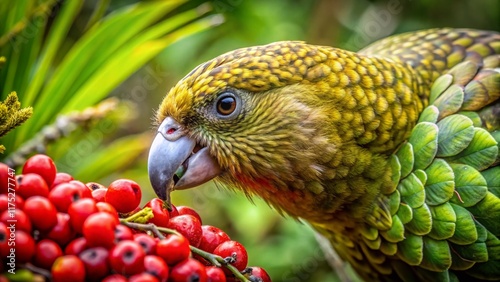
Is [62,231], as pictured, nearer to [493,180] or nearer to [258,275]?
[258,275]

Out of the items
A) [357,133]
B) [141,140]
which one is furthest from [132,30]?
[357,133]

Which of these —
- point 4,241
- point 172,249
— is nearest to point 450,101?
point 172,249

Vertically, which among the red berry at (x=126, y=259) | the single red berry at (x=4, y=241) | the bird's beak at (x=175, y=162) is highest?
the bird's beak at (x=175, y=162)

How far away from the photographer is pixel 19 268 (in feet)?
2.78

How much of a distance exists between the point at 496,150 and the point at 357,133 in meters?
0.35

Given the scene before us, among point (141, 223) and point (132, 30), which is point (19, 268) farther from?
point (132, 30)

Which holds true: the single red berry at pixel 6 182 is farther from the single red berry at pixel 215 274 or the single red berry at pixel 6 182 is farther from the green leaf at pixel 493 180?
the green leaf at pixel 493 180

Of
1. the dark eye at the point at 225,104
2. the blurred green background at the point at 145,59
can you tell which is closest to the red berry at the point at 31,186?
the dark eye at the point at 225,104

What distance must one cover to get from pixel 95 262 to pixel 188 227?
0.74 ft

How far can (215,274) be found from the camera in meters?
0.99

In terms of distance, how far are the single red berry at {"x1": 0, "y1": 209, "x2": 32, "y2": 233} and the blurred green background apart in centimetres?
71

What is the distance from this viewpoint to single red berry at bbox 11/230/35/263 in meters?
0.84

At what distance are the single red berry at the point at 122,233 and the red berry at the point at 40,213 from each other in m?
0.09

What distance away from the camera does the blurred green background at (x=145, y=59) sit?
5.56 ft
